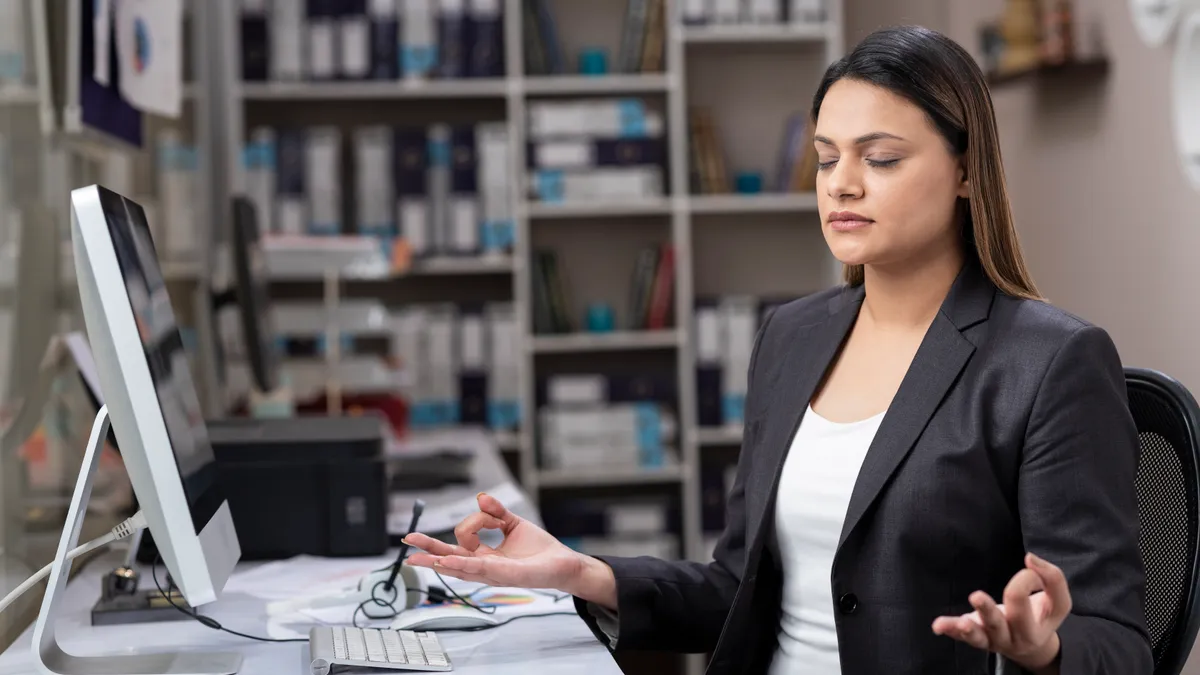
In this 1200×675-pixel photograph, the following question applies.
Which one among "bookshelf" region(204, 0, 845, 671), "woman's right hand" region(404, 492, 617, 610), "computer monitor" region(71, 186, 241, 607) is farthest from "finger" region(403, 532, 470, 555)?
"bookshelf" region(204, 0, 845, 671)

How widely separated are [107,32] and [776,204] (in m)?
2.37

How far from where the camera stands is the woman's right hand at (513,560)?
1.35 metres

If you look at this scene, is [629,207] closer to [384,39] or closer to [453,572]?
[384,39]

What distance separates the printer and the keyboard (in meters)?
0.49

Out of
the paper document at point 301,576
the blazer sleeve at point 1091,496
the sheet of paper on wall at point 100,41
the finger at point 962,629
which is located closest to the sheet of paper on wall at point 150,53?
the sheet of paper on wall at point 100,41

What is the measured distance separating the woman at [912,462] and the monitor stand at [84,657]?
0.83ft

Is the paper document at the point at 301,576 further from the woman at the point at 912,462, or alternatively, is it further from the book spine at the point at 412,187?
the book spine at the point at 412,187

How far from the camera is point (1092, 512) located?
1.20 meters

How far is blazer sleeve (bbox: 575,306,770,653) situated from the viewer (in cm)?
146

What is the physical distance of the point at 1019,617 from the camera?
3.23 ft

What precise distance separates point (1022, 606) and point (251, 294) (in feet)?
5.86

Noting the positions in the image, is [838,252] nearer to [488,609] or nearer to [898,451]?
[898,451]

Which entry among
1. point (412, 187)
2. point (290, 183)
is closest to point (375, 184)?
point (412, 187)

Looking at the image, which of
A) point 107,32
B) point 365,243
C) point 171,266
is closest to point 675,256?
point 365,243
